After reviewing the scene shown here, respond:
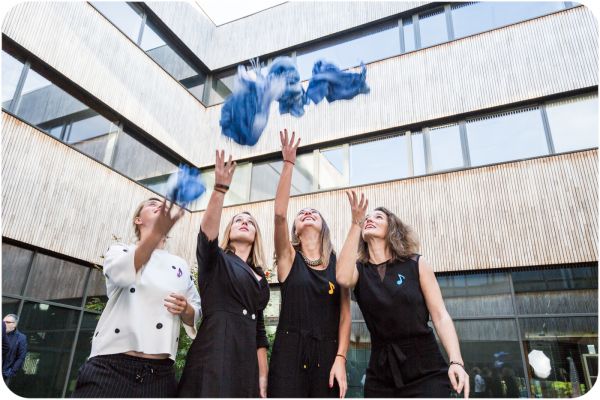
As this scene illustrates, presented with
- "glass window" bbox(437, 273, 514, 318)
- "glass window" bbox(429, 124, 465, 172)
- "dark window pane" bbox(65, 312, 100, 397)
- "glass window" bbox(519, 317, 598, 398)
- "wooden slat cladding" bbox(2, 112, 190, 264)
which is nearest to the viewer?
"glass window" bbox(519, 317, 598, 398)

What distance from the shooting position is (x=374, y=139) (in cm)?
1027

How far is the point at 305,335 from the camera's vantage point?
2.51m

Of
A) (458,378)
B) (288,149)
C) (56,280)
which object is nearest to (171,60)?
(56,280)

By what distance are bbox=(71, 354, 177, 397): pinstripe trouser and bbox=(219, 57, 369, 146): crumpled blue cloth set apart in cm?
185

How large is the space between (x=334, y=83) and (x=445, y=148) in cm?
576

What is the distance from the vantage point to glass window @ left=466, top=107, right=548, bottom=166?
336 inches

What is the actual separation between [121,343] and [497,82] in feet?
30.9

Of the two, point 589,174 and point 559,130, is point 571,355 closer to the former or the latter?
point 589,174

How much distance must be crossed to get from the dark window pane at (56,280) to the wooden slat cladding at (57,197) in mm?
284

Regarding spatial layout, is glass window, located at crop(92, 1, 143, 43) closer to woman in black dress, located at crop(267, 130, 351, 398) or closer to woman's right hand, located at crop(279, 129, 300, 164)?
woman's right hand, located at crop(279, 129, 300, 164)

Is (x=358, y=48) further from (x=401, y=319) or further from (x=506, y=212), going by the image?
(x=401, y=319)

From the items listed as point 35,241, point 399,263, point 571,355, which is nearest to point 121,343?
point 399,263

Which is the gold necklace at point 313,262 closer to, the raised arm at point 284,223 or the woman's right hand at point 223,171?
the raised arm at point 284,223

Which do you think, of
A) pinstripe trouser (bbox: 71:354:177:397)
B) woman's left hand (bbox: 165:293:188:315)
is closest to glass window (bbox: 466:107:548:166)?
woman's left hand (bbox: 165:293:188:315)
